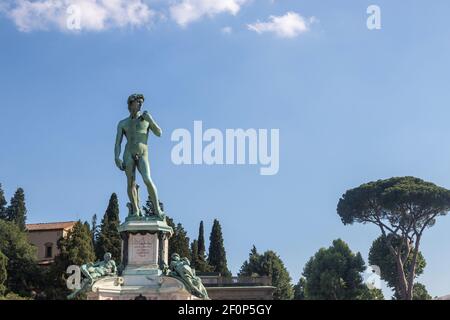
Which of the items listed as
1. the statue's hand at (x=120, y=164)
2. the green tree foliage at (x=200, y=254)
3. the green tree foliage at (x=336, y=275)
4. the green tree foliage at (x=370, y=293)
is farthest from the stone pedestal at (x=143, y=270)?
the green tree foliage at (x=200, y=254)

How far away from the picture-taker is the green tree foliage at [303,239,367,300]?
51.3 meters

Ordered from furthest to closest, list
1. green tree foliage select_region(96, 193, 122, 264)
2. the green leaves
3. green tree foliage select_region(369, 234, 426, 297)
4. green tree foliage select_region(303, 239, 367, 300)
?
1. green tree foliage select_region(369, 234, 426, 297)
2. green tree foliage select_region(303, 239, 367, 300)
3. green tree foliage select_region(96, 193, 122, 264)
4. the green leaves

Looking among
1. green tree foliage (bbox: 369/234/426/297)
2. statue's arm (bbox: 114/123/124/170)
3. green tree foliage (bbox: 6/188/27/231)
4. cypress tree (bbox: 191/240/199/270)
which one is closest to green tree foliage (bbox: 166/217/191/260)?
cypress tree (bbox: 191/240/199/270)

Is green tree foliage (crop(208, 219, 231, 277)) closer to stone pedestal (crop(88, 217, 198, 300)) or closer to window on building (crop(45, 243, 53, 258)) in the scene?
window on building (crop(45, 243, 53, 258))

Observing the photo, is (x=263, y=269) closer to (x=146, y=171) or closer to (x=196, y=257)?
(x=196, y=257)

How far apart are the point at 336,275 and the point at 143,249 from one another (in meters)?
34.7

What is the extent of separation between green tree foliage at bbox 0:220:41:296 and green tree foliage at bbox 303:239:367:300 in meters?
23.2

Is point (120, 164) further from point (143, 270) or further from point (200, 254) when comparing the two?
point (200, 254)

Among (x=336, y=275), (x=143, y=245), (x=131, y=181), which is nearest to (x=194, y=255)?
(x=336, y=275)

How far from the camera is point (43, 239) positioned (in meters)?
65.1
